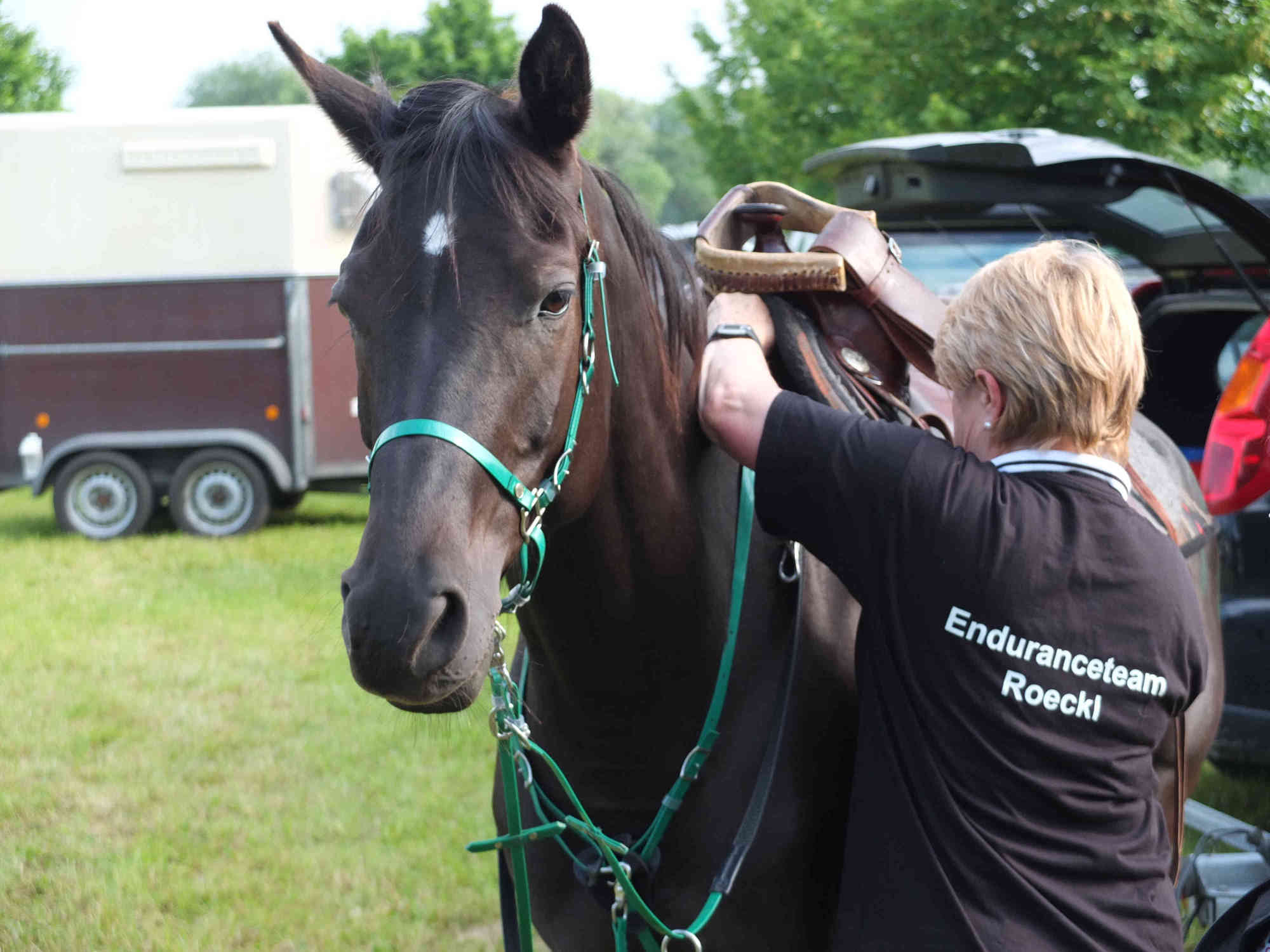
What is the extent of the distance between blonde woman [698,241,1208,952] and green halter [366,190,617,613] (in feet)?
0.89

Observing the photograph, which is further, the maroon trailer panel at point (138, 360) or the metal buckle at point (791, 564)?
the maroon trailer panel at point (138, 360)

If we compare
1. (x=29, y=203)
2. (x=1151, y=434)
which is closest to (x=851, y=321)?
(x=1151, y=434)

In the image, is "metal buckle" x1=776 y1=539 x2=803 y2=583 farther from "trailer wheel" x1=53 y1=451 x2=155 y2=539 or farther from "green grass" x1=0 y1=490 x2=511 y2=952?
"trailer wheel" x1=53 y1=451 x2=155 y2=539

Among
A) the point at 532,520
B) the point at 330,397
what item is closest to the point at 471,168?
the point at 532,520

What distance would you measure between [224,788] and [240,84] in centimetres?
4994

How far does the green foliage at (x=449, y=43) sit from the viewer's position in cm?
1722

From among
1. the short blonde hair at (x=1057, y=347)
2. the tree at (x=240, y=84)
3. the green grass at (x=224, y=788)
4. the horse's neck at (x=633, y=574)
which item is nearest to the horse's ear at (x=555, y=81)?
the horse's neck at (x=633, y=574)

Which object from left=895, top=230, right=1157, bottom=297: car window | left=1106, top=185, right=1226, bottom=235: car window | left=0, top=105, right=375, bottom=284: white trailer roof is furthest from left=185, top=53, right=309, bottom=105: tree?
left=1106, top=185, right=1226, bottom=235: car window

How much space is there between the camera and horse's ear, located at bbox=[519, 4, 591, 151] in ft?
5.28

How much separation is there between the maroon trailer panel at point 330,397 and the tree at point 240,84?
37592 mm

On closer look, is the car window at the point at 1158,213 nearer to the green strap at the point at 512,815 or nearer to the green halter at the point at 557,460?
the green halter at the point at 557,460

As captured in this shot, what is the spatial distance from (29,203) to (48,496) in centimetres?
420

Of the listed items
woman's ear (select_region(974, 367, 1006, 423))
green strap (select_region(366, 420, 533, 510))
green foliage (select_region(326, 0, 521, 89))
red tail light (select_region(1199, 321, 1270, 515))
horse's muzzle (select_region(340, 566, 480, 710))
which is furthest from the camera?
green foliage (select_region(326, 0, 521, 89))

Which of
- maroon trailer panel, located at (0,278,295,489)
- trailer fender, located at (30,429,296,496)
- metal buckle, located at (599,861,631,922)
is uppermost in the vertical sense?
metal buckle, located at (599,861,631,922)
